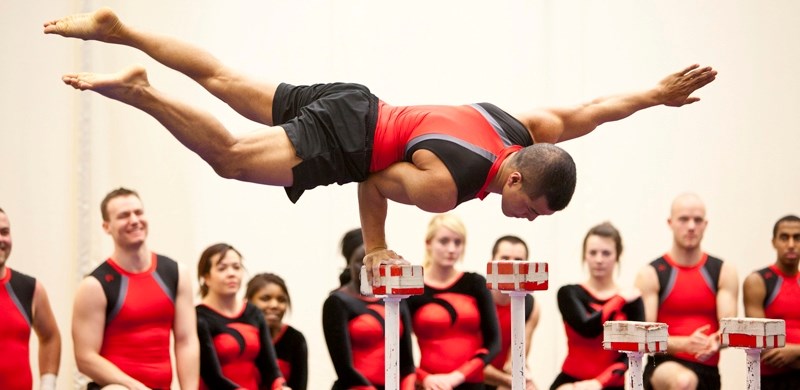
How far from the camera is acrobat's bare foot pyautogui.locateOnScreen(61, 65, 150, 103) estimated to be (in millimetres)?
3270

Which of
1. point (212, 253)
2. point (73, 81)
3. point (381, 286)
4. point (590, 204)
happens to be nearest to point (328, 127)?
point (381, 286)

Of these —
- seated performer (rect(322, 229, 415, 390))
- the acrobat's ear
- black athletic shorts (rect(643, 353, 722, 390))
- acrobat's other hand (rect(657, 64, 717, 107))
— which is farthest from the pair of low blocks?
black athletic shorts (rect(643, 353, 722, 390))

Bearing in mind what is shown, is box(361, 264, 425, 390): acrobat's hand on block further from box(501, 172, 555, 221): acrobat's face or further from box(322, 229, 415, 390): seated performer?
box(322, 229, 415, 390): seated performer

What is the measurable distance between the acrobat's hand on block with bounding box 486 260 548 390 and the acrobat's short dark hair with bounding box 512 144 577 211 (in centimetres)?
36

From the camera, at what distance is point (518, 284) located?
375cm

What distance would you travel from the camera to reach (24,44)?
249 inches

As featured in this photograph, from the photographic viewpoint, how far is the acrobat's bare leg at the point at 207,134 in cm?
329

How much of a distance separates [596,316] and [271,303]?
166cm

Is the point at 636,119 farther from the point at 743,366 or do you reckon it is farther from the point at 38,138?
the point at 38,138

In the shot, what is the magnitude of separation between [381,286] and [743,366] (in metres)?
4.04

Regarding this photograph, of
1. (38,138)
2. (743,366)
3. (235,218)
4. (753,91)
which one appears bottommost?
(743,366)

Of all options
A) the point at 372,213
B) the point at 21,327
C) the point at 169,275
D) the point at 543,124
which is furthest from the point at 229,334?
the point at 543,124

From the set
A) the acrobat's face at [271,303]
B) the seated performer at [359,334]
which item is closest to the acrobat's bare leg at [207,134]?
the seated performer at [359,334]

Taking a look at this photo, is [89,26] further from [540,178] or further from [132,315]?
[540,178]
